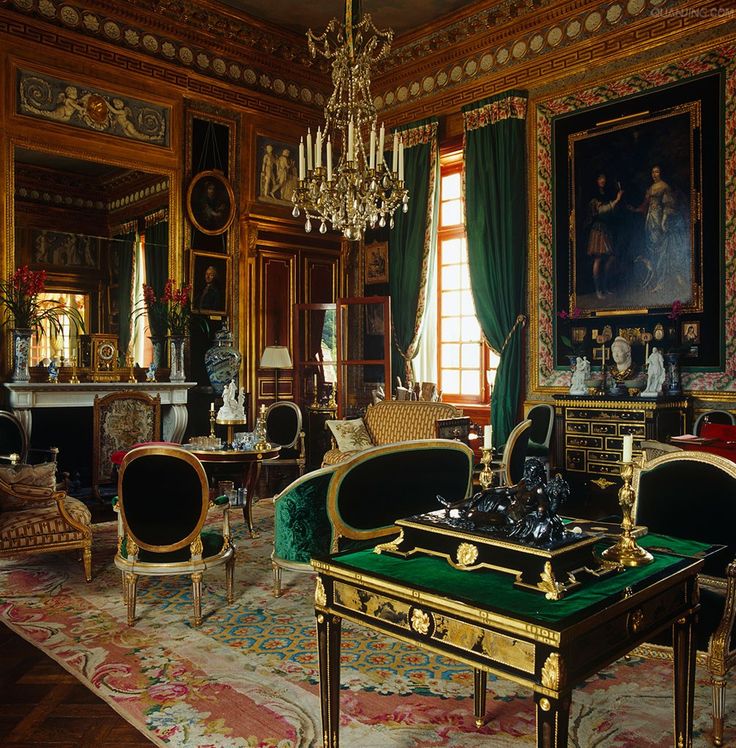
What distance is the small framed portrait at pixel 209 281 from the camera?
845cm

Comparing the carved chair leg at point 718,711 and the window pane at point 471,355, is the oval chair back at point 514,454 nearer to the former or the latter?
the carved chair leg at point 718,711

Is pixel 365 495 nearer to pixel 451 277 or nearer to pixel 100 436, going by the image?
pixel 100 436

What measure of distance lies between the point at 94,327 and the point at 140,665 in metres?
5.01

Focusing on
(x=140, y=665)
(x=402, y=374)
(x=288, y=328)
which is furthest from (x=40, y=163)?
(x=140, y=665)

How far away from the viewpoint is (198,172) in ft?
27.8

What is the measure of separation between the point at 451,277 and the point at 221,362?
2.99 meters

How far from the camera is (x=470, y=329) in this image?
8.80 m

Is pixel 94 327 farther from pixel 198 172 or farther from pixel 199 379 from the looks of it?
pixel 198 172

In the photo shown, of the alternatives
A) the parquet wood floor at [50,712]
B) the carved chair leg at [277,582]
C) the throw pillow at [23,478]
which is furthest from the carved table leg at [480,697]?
the throw pillow at [23,478]

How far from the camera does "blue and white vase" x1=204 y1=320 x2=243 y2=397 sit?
8.46m

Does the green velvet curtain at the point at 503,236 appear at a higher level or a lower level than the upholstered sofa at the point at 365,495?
higher

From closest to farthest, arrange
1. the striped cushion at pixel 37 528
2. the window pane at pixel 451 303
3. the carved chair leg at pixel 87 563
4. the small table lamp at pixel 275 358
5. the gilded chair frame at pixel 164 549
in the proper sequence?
the gilded chair frame at pixel 164 549 → the striped cushion at pixel 37 528 → the carved chair leg at pixel 87 563 → the small table lamp at pixel 275 358 → the window pane at pixel 451 303

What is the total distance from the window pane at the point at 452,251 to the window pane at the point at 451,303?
40 centimetres

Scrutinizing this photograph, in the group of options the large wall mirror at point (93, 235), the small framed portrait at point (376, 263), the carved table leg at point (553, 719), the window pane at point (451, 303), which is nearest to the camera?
the carved table leg at point (553, 719)
